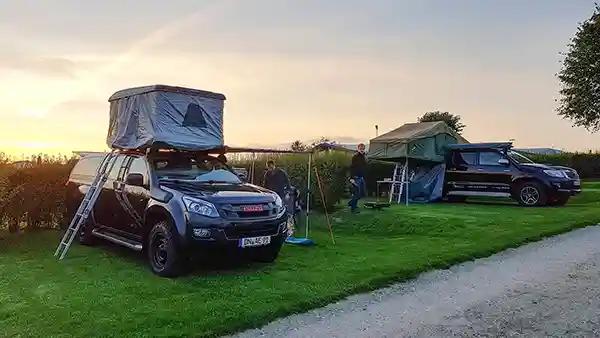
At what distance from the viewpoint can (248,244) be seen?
7.29 meters

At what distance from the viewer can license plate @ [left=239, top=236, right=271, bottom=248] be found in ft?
23.8

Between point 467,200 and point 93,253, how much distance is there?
14102 millimetres

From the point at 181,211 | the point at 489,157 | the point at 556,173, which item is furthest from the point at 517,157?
the point at 181,211

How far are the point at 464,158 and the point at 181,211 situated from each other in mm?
13412

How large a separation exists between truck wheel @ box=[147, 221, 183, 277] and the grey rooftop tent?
11.7 metres

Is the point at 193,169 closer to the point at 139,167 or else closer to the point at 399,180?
the point at 139,167

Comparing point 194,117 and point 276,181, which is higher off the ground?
point 194,117

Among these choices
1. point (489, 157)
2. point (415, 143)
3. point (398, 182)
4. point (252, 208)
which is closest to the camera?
point (252, 208)

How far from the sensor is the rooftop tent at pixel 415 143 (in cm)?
1789

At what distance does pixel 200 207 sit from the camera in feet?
23.3

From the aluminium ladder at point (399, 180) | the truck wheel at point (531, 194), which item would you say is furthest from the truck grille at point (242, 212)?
the truck wheel at point (531, 194)

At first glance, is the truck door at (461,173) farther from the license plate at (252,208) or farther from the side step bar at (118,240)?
the side step bar at (118,240)

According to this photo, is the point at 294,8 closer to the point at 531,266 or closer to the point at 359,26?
the point at 359,26

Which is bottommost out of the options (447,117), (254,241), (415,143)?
(254,241)
